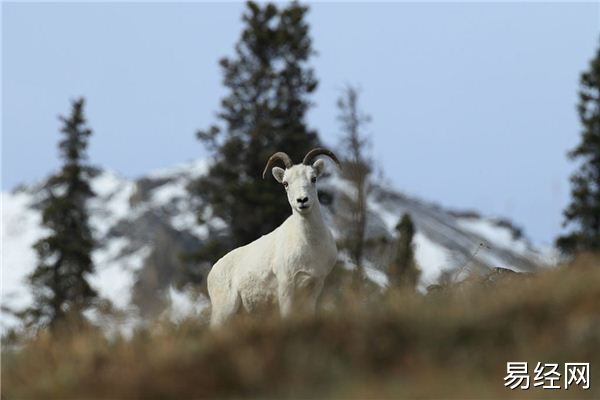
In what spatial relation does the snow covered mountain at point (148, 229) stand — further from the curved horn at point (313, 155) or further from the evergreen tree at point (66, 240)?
the curved horn at point (313, 155)

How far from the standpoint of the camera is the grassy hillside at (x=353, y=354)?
6637 millimetres

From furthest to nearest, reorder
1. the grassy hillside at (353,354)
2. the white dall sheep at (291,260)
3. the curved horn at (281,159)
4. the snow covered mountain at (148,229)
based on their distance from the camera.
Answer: the snow covered mountain at (148,229) → the curved horn at (281,159) → the white dall sheep at (291,260) → the grassy hillside at (353,354)

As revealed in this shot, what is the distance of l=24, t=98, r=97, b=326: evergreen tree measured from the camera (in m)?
34.8

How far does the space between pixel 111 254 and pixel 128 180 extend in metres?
21.5

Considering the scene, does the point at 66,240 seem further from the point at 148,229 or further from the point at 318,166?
the point at 148,229

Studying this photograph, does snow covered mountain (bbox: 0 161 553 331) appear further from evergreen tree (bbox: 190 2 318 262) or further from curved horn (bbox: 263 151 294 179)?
curved horn (bbox: 263 151 294 179)

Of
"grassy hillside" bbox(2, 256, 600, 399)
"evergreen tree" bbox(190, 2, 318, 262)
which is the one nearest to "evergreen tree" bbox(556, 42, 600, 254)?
"evergreen tree" bbox(190, 2, 318, 262)

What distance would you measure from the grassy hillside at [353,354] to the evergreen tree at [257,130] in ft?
85.2

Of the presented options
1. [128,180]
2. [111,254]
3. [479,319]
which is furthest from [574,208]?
[128,180]

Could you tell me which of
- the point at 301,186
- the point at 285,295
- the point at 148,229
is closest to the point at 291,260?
the point at 285,295

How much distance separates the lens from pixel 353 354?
702cm

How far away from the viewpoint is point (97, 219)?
8806 cm

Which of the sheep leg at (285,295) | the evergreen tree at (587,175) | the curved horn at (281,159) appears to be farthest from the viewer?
the evergreen tree at (587,175)

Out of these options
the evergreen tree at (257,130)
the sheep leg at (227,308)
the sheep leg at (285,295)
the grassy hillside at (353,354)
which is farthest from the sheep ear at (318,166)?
the evergreen tree at (257,130)
